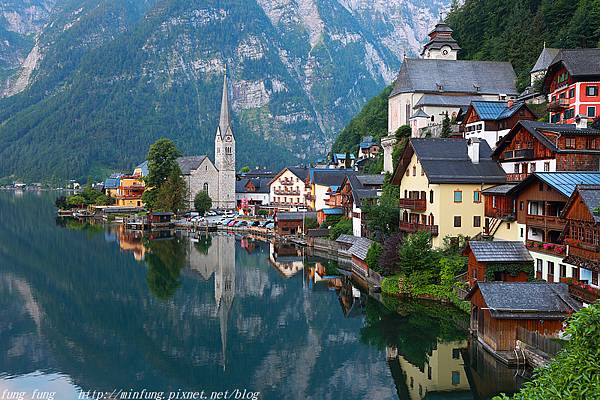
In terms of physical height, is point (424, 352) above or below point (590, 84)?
below

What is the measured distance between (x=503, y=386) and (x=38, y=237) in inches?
2317

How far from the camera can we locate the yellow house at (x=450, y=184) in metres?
35.9

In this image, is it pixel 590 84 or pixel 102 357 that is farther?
pixel 590 84

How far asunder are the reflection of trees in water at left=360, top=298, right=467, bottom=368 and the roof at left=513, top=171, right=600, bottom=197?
290 inches

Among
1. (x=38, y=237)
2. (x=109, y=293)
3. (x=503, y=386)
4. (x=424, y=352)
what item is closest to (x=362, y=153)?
(x=38, y=237)

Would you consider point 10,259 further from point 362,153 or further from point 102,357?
point 362,153

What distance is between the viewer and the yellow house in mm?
35875

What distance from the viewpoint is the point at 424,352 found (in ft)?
85.4

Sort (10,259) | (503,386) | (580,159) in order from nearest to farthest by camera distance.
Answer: (503,386) → (580,159) → (10,259)

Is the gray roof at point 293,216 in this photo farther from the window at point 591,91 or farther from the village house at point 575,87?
the window at point 591,91

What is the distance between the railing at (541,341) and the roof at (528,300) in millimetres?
661

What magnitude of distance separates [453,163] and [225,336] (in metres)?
17.3

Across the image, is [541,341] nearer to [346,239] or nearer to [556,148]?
[556,148]

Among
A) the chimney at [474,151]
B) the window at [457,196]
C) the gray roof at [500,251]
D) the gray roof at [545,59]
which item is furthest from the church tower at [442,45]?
the gray roof at [500,251]
